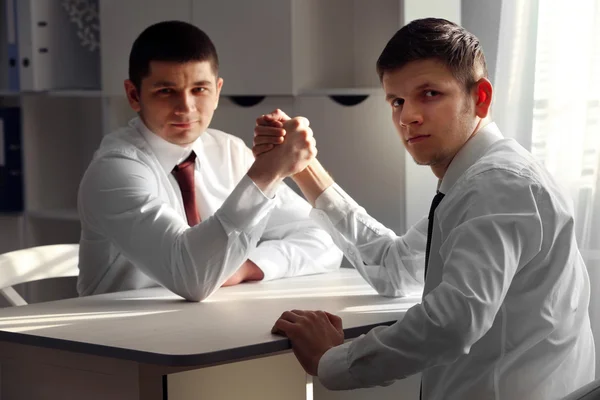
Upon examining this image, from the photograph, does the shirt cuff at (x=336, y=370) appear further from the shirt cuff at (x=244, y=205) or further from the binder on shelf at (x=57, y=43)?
the binder on shelf at (x=57, y=43)

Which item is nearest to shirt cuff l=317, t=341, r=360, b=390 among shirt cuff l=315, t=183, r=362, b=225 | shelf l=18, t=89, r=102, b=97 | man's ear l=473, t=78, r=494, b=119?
man's ear l=473, t=78, r=494, b=119

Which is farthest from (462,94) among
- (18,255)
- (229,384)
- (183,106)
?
(18,255)

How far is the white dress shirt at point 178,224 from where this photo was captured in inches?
82.1

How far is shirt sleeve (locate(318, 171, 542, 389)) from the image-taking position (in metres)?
1.39

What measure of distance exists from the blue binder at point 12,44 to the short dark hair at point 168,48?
1378 millimetres

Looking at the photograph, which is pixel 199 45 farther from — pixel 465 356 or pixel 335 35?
pixel 465 356

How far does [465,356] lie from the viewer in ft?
5.18

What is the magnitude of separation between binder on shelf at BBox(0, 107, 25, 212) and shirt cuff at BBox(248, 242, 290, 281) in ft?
5.34

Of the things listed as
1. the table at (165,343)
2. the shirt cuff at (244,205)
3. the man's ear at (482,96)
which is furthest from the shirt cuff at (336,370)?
the shirt cuff at (244,205)

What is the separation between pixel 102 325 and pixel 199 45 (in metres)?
0.80

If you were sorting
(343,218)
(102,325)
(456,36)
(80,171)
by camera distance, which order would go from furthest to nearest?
1. (80,171)
2. (343,218)
3. (102,325)
4. (456,36)

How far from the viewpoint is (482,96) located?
1646 mm

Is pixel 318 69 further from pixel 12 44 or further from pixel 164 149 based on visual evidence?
pixel 12 44

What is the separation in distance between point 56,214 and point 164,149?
138 centimetres
